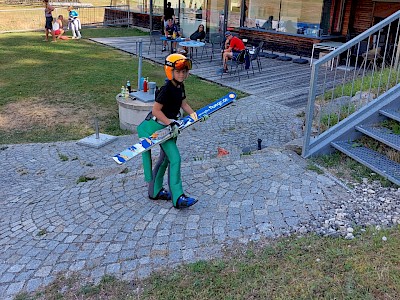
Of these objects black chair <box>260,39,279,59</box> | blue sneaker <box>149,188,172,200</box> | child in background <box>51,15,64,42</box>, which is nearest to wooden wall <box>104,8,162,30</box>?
child in background <box>51,15,64,42</box>

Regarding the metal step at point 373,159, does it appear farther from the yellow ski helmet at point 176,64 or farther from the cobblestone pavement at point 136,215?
the yellow ski helmet at point 176,64

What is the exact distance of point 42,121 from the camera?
307 inches

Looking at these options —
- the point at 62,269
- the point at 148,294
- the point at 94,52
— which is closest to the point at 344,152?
the point at 148,294

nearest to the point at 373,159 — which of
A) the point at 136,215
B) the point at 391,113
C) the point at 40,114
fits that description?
the point at 391,113

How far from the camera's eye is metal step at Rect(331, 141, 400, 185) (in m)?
4.17

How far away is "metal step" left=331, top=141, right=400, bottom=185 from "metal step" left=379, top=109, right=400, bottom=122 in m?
0.47

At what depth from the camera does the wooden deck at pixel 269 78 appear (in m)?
9.25

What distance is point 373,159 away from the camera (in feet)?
14.7

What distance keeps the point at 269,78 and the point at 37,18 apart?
15.3m

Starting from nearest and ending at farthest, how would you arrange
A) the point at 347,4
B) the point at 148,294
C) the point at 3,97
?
the point at 148,294 < the point at 3,97 < the point at 347,4

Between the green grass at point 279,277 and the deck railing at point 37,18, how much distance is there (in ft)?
63.7

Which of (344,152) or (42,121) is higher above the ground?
(344,152)

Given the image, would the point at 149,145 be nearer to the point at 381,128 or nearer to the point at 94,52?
the point at 381,128

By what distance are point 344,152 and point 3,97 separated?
7.69 metres
